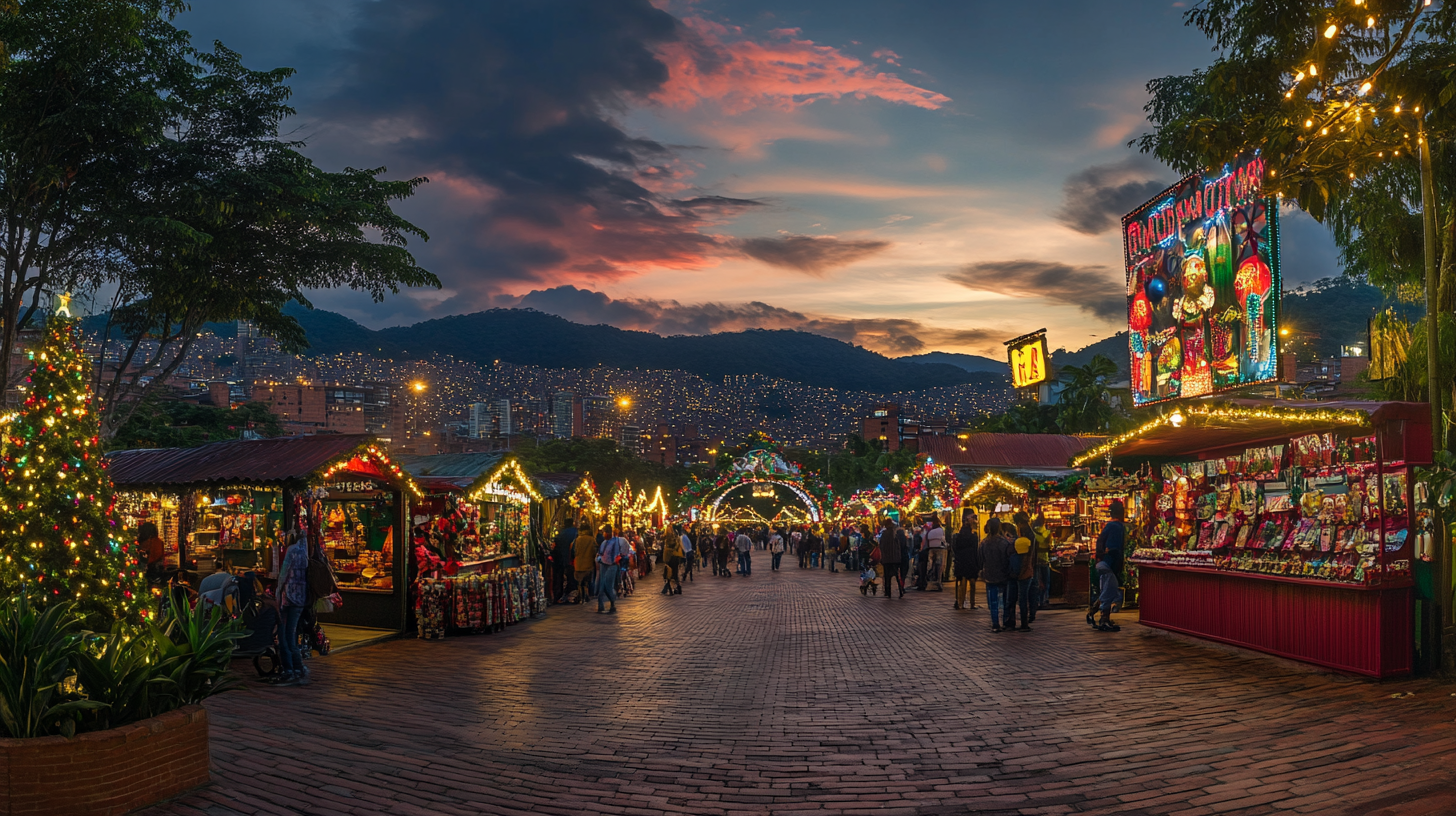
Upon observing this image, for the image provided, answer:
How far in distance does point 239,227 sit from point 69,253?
114 inches

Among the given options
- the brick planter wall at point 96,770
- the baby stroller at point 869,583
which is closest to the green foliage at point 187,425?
the baby stroller at point 869,583

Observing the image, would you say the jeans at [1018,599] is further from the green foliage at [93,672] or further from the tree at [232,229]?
the tree at [232,229]

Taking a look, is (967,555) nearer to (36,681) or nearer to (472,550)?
(472,550)

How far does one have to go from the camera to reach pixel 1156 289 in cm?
1337

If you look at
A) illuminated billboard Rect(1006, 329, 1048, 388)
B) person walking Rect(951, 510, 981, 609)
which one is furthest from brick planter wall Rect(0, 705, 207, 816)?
illuminated billboard Rect(1006, 329, 1048, 388)

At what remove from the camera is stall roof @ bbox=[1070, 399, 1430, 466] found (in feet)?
27.2

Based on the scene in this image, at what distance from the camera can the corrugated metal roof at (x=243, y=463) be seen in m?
11.8

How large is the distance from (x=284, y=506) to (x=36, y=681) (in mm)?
7259

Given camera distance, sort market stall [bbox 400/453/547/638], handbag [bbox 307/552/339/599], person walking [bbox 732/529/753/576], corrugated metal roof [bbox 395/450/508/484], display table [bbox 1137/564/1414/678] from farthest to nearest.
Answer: person walking [bbox 732/529/753/576] → corrugated metal roof [bbox 395/450/508/484] → market stall [bbox 400/453/547/638] → handbag [bbox 307/552/339/599] → display table [bbox 1137/564/1414/678]

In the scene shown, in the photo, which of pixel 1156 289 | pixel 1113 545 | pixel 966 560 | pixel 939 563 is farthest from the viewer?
pixel 939 563

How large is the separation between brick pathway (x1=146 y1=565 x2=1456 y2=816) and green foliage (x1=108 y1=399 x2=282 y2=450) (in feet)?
85.6

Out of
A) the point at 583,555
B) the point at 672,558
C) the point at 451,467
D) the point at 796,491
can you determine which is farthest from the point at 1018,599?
the point at 796,491

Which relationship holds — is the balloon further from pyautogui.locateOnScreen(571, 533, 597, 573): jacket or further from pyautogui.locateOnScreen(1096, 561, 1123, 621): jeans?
pyautogui.locateOnScreen(571, 533, 597, 573): jacket

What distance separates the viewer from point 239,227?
1897 cm
